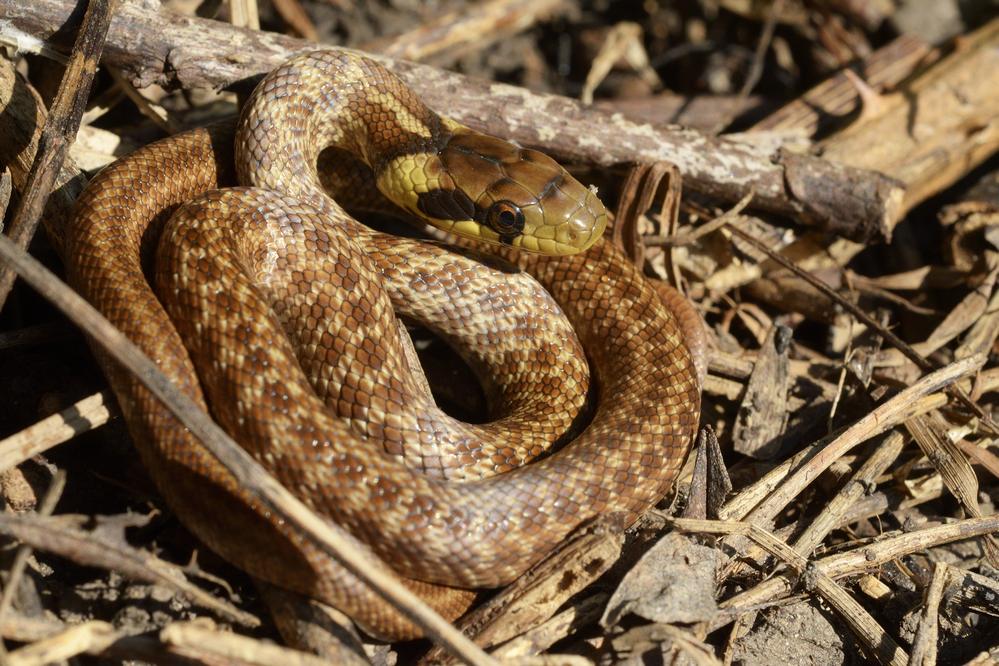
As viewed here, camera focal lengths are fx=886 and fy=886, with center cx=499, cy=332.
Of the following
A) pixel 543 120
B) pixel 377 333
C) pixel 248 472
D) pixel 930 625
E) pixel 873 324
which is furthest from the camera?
pixel 543 120

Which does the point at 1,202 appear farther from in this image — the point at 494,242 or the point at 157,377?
the point at 494,242

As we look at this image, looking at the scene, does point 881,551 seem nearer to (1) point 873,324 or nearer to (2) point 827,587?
(2) point 827,587

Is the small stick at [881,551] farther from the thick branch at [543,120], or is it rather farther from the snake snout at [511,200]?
the thick branch at [543,120]

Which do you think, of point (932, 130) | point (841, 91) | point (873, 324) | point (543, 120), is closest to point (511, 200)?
point (543, 120)

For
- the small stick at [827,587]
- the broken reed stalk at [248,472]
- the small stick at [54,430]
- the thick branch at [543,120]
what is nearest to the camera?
the broken reed stalk at [248,472]

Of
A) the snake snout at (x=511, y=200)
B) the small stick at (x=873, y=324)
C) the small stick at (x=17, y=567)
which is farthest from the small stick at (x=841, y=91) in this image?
the small stick at (x=17, y=567)

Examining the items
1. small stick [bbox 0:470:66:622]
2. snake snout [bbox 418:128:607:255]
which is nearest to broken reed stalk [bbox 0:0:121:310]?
small stick [bbox 0:470:66:622]
